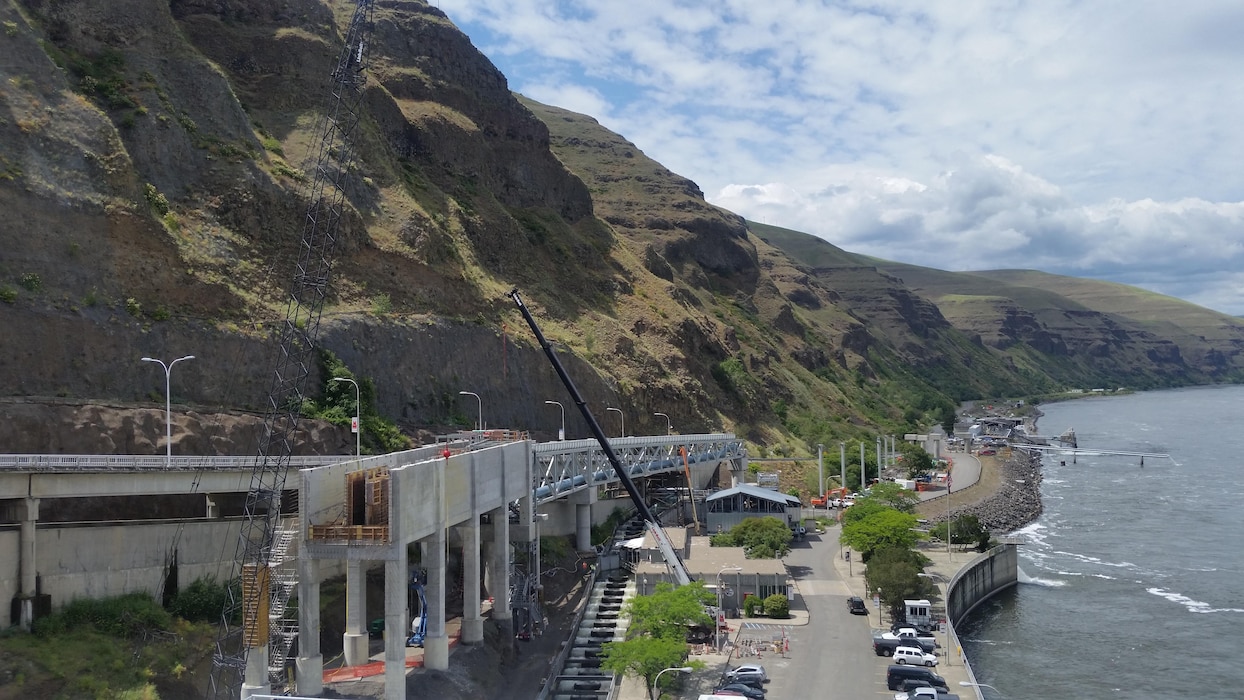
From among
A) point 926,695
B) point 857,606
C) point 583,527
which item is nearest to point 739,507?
point 583,527

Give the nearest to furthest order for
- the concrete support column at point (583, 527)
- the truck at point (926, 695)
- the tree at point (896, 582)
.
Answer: the truck at point (926, 695) → the tree at point (896, 582) → the concrete support column at point (583, 527)

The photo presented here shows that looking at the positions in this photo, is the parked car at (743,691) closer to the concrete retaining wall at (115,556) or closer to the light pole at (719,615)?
the light pole at (719,615)

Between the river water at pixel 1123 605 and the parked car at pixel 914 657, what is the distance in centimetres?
1060

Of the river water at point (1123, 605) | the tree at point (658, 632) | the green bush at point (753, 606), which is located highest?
the tree at point (658, 632)

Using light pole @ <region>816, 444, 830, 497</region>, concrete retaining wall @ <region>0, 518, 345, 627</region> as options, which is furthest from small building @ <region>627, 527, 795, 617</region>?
light pole @ <region>816, 444, 830, 497</region>

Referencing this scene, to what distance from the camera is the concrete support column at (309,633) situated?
46.3 metres

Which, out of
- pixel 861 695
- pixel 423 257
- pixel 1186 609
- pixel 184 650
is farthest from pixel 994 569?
pixel 184 650

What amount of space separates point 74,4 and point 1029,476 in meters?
138

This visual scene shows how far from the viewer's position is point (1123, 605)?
84.4 metres

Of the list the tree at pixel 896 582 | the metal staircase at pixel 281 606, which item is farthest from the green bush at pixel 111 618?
the tree at pixel 896 582

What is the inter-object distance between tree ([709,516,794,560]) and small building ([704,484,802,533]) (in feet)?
16.6

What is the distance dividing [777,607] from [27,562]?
4139 centimetres

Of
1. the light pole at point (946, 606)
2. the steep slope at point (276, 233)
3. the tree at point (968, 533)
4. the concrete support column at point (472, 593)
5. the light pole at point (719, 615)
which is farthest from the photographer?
the tree at point (968, 533)

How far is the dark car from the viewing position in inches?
2697
